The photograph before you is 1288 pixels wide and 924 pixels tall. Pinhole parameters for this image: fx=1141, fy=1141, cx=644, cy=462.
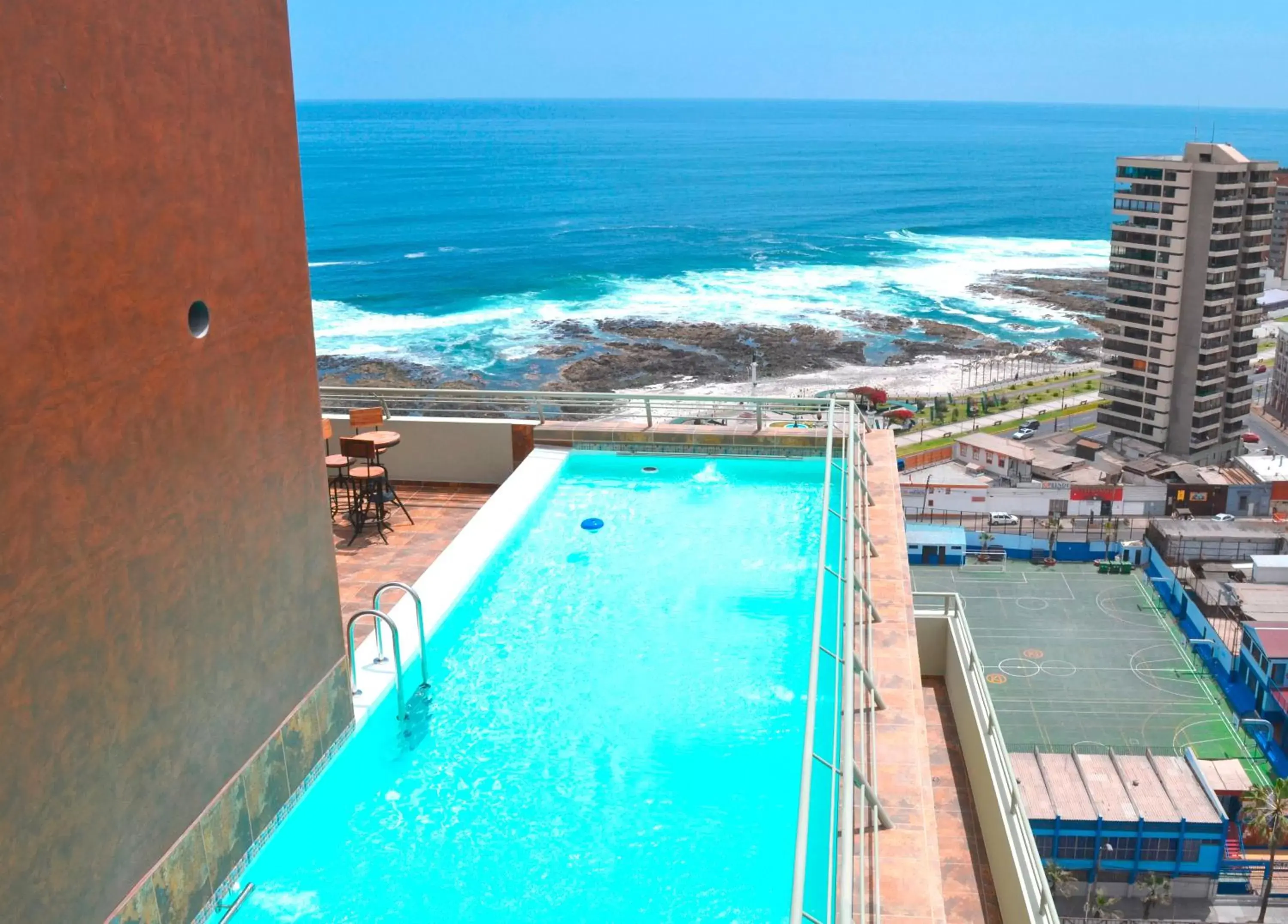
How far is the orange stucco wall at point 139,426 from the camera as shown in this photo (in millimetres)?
3986

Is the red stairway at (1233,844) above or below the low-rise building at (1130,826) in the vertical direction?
below

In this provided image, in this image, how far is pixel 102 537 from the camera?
176 inches

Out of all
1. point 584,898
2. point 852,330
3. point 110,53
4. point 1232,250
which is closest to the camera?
point 110,53

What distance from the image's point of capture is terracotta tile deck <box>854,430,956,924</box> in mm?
5066

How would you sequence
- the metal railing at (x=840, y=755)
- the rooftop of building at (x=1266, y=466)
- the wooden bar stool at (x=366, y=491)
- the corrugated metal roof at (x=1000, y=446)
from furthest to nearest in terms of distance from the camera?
1. the corrugated metal roof at (x=1000, y=446)
2. the rooftop of building at (x=1266, y=466)
3. the wooden bar stool at (x=366, y=491)
4. the metal railing at (x=840, y=755)

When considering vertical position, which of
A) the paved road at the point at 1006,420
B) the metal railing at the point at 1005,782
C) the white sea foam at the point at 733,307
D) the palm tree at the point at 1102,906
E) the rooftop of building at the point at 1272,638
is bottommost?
the palm tree at the point at 1102,906

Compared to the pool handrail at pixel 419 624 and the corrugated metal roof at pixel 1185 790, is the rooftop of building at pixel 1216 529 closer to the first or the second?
the corrugated metal roof at pixel 1185 790

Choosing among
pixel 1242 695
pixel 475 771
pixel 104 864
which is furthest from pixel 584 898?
pixel 1242 695

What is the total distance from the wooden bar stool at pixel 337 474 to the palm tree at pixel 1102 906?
1593 cm

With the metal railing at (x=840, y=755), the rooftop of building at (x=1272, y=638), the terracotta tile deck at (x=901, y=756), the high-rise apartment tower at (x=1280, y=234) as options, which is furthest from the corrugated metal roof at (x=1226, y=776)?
the high-rise apartment tower at (x=1280, y=234)

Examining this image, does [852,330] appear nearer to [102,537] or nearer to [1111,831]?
[1111,831]

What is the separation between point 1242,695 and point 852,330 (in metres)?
32.7

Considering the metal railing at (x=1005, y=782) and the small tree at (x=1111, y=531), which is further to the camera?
the small tree at (x=1111, y=531)

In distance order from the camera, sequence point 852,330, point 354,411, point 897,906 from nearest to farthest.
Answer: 1. point 897,906
2. point 354,411
3. point 852,330
